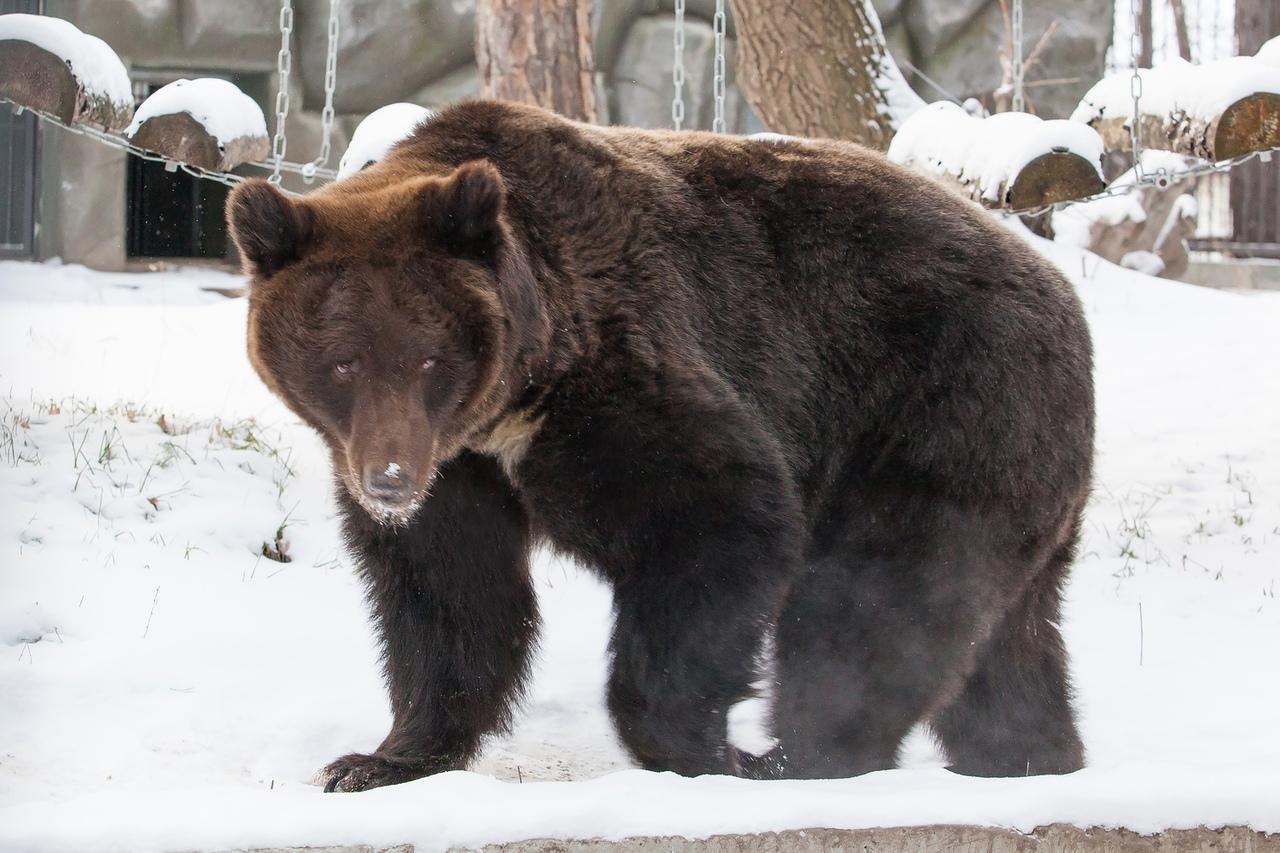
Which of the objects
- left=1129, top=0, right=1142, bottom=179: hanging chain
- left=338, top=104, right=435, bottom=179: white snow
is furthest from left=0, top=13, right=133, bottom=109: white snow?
left=1129, top=0, right=1142, bottom=179: hanging chain

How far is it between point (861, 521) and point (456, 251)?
1461 mm

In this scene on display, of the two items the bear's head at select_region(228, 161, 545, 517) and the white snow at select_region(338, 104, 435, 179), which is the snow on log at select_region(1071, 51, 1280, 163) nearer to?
the white snow at select_region(338, 104, 435, 179)

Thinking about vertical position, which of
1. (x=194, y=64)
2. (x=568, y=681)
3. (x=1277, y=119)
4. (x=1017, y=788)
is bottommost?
(x=568, y=681)

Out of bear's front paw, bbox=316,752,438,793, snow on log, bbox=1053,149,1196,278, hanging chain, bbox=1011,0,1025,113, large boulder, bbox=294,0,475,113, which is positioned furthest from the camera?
large boulder, bbox=294,0,475,113

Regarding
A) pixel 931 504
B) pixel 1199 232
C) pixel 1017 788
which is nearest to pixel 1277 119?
pixel 931 504

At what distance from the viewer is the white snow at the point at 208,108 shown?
6.74 metres

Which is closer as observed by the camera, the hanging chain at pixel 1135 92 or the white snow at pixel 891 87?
the hanging chain at pixel 1135 92

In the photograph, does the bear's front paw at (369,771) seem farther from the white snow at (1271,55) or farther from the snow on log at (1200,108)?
the white snow at (1271,55)

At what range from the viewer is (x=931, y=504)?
4.17 m

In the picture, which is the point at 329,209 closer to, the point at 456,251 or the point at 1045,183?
the point at 456,251

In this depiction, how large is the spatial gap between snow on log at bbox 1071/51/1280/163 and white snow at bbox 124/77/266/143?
171 inches

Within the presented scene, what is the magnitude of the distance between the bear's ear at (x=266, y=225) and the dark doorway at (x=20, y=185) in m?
9.88

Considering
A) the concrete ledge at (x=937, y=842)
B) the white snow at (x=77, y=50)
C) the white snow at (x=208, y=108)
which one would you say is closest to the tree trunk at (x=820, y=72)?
the white snow at (x=208, y=108)

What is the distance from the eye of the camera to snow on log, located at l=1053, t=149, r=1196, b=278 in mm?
14766
